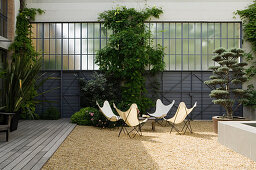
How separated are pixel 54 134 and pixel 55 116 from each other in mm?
3011

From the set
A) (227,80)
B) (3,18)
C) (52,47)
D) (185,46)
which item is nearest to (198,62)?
(185,46)

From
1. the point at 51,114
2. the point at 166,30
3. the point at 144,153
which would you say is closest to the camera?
the point at 144,153

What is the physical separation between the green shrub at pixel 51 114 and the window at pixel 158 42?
5.43 feet

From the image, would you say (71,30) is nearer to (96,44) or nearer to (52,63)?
(96,44)

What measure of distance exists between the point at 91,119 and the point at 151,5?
5051mm

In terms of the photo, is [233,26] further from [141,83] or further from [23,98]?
[23,98]

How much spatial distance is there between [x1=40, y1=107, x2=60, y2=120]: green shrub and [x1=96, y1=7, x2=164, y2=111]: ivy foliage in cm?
238

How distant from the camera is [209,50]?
9.09 meters

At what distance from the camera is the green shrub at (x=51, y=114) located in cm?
854

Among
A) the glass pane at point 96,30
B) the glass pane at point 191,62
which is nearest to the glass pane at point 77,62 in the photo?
the glass pane at point 96,30

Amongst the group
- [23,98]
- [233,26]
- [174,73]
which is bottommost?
[23,98]

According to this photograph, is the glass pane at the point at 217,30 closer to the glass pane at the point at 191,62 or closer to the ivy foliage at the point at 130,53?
the glass pane at the point at 191,62

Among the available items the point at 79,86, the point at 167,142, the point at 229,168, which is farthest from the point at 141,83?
the point at 229,168

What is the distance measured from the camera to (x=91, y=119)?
6914 mm
